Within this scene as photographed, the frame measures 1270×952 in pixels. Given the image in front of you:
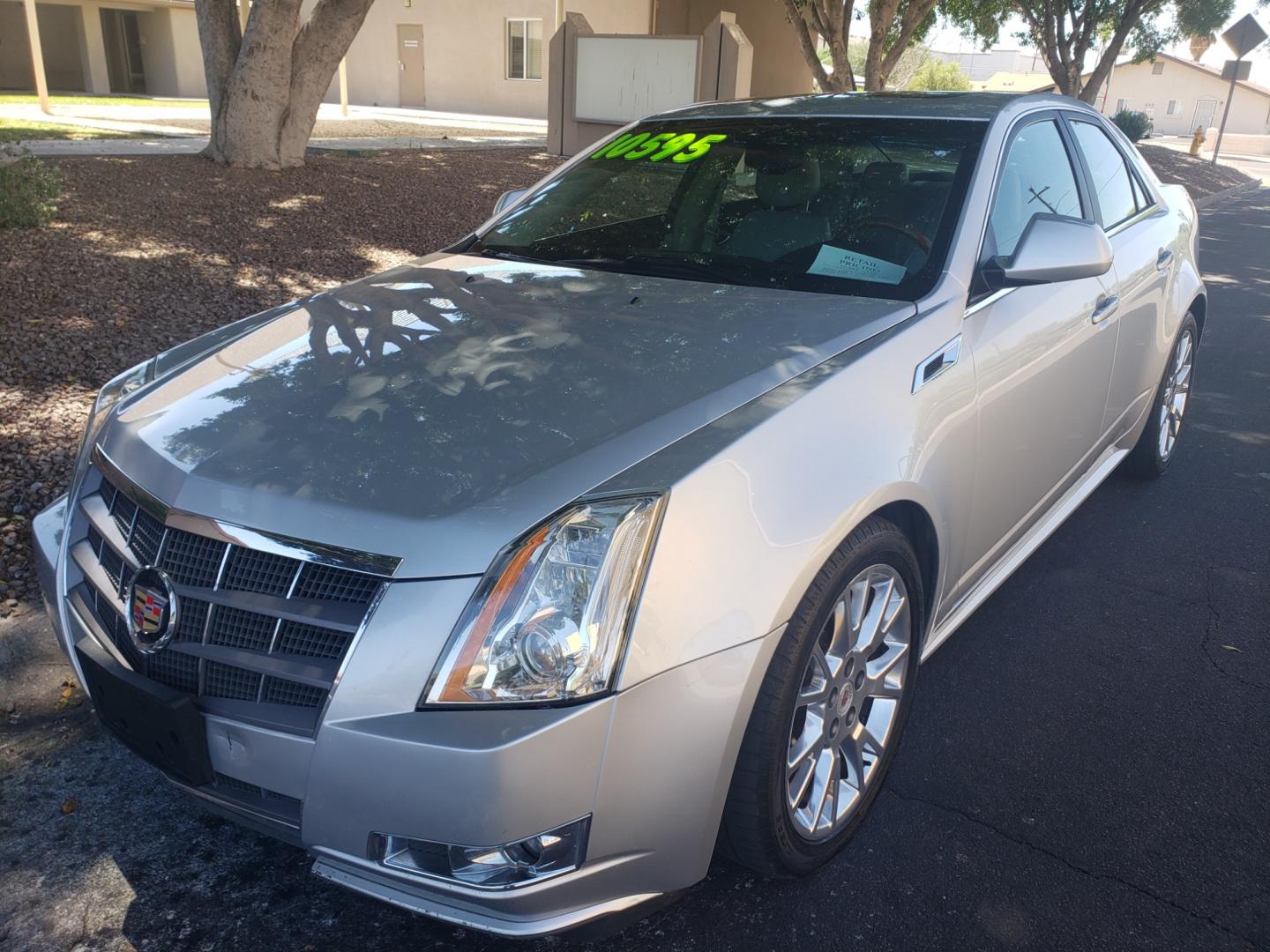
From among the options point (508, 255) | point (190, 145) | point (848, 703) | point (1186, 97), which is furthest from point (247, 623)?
point (1186, 97)

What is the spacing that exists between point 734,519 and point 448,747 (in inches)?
27.3

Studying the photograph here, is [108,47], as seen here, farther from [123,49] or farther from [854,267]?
[854,267]

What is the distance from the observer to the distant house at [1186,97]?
64.4 meters

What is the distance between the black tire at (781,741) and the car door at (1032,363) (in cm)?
68

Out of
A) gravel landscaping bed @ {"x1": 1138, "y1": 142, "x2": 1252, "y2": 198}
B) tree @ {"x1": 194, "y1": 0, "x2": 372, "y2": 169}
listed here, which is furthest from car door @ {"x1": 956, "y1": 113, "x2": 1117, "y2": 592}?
gravel landscaping bed @ {"x1": 1138, "y1": 142, "x2": 1252, "y2": 198}

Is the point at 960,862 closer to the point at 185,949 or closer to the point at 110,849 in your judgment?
the point at 185,949

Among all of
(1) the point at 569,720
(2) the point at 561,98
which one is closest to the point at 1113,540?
(1) the point at 569,720

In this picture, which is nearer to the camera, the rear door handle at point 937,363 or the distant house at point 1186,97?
the rear door handle at point 937,363

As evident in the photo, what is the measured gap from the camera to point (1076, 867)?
2549 mm

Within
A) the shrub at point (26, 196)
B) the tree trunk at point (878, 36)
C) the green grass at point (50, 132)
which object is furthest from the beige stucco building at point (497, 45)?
the shrub at point (26, 196)

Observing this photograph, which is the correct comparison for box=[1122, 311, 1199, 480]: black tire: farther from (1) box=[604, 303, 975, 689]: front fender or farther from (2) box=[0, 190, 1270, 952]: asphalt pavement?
(1) box=[604, 303, 975, 689]: front fender

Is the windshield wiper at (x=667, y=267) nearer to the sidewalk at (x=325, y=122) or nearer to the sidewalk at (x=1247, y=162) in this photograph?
the sidewalk at (x=325, y=122)

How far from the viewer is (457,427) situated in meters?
2.26

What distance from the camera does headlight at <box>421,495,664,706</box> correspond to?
1.85 meters
